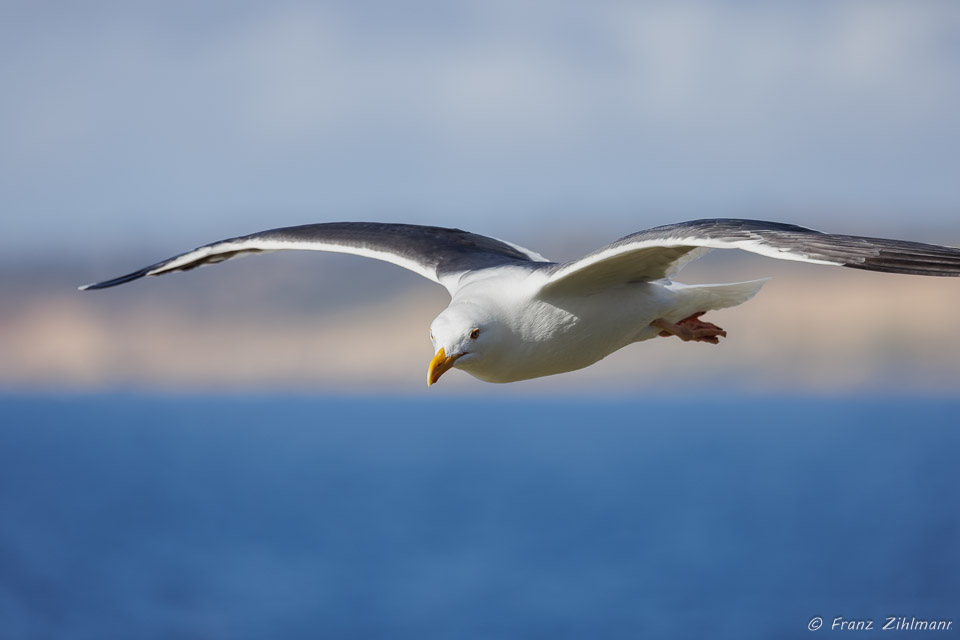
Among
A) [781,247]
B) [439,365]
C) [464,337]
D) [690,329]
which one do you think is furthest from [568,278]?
[781,247]

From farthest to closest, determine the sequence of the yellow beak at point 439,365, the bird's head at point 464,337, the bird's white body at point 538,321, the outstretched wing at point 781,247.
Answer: the bird's white body at point 538,321 → the bird's head at point 464,337 → the yellow beak at point 439,365 → the outstretched wing at point 781,247

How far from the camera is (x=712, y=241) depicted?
7.96 metres

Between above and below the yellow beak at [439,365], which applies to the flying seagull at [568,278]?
above

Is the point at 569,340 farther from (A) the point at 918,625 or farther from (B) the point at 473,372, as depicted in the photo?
(A) the point at 918,625

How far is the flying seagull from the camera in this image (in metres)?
7.90

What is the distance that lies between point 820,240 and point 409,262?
12.5 feet

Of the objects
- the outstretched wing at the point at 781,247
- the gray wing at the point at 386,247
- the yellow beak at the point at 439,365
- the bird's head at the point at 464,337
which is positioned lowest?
the yellow beak at the point at 439,365

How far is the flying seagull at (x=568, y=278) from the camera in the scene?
25.9 ft

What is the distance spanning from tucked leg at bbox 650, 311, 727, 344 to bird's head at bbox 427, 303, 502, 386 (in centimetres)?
167

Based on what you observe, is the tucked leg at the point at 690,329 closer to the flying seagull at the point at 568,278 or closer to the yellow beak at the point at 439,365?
the flying seagull at the point at 568,278

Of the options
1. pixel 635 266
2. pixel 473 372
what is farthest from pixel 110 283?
pixel 635 266

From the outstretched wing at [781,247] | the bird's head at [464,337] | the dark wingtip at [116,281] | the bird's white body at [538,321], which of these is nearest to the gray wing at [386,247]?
the dark wingtip at [116,281]

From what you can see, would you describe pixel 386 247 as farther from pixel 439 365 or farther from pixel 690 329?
pixel 690 329

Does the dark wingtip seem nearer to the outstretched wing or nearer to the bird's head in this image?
the bird's head
